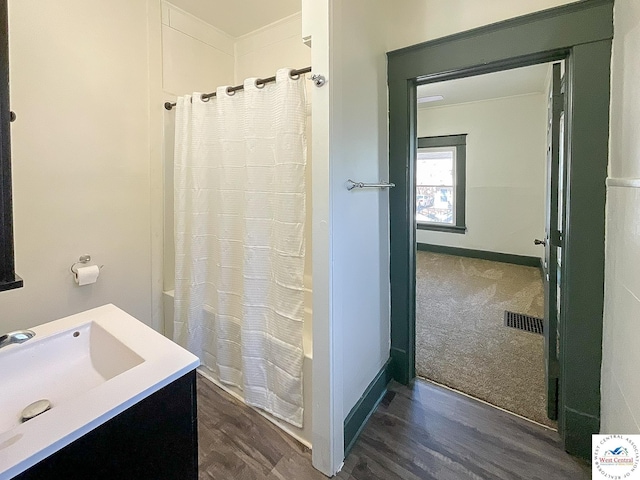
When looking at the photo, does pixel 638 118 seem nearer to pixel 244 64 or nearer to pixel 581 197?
pixel 581 197

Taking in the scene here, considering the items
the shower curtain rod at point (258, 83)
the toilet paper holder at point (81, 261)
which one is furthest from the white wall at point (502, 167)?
the toilet paper holder at point (81, 261)

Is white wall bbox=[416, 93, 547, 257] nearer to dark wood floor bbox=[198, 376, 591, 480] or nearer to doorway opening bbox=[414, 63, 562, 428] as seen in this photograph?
doorway opening bbox=[414, 63, 562, 428]

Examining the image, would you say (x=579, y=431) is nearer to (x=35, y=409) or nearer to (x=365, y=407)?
(x=365, y=407)

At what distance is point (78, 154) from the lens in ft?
5.84

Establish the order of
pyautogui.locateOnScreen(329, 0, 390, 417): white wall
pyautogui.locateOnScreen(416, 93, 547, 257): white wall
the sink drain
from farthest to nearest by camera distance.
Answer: pyautogui.locateOnScreen(416, 93, 547, 257): white wall, pyautogui.locateOnScreen(329, 0, 390, 417): white wall, the sink drain

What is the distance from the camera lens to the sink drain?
882 mm

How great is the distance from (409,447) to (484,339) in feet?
4.71

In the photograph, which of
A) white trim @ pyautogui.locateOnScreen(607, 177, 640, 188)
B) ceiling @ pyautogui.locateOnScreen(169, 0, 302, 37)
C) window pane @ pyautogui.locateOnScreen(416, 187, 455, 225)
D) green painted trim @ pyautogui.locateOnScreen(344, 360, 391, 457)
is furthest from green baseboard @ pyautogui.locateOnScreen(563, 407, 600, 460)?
window pane @ pyautogui.locateOnScreen(416, 187, 455, 225)

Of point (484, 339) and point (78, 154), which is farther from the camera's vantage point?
point (484, 339)

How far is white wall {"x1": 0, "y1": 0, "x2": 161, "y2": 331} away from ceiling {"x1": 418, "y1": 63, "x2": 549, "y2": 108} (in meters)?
3.09

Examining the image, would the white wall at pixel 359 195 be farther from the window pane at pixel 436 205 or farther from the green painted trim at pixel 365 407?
the window pane at pixel 436 205

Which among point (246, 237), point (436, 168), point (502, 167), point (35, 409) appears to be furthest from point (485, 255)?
point (35, 409)

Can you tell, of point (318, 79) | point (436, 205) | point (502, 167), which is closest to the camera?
point (318, 79)

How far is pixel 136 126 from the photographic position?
203cm
